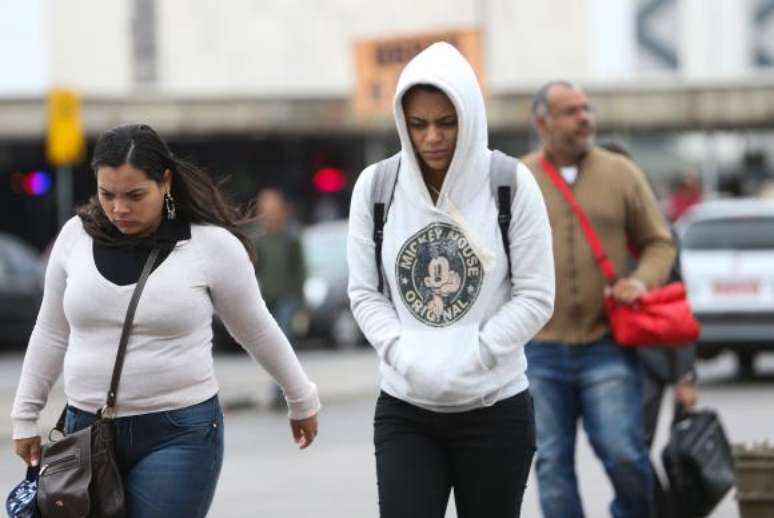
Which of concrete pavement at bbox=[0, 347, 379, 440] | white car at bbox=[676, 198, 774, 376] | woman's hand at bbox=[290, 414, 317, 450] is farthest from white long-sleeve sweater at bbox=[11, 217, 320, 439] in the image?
white car at bbox=[676, 198, 774, 376]

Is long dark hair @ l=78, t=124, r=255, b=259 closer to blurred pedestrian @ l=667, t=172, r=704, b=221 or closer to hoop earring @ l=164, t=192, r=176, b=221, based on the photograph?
hoop earring @ l=164, t=192, r=176, b=221

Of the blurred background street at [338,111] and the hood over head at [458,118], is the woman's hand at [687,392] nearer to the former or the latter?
the hood over head at [458,118]

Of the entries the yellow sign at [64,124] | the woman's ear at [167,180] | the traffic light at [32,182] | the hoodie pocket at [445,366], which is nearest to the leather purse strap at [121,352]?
the woman's ear at [167,180]

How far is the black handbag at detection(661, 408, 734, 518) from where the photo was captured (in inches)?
334

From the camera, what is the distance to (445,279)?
5.30 m

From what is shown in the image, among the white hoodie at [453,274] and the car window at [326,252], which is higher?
the white hoodie at [453,274]

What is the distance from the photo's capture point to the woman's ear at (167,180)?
555cm

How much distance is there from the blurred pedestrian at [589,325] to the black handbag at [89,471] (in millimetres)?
2634

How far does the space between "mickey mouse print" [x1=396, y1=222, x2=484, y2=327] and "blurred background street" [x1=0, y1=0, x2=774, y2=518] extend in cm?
1065

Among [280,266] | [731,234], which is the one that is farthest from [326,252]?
[731,234]

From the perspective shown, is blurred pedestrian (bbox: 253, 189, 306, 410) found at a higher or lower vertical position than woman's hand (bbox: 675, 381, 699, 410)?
lower

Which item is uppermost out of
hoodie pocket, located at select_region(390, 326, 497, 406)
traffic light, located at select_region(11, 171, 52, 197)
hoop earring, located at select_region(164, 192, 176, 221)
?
hoop earring, located at select_region(164, 192, 176, 221)

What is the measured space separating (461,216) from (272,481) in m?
6.53

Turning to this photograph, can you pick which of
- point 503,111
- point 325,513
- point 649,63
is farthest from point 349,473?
point 649,63
